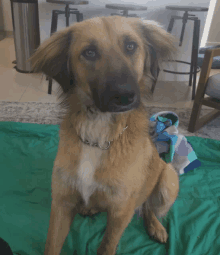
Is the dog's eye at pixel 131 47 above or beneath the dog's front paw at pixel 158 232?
above

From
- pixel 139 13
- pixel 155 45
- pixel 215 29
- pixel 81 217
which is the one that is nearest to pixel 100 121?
pixel 155 45

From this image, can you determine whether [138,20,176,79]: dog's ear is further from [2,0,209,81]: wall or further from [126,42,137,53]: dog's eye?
[2,0,209,81]: wall

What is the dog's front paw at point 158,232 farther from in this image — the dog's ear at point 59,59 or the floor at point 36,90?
the floor at point 36,90

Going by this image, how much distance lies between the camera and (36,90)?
3.32m

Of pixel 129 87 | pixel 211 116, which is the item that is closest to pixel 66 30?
pixel 129 87

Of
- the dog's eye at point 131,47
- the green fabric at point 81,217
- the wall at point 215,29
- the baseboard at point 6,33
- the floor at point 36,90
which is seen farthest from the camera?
the baseboard at point 6,33

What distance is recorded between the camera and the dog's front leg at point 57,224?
1089 millimetres

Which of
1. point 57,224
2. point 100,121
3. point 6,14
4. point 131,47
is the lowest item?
point 6,14

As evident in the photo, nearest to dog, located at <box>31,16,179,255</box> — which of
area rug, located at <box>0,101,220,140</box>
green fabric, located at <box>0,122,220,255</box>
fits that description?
green fabric, located at <box>0,122,220,255</box>

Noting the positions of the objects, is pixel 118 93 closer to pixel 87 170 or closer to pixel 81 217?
pixel 87 170

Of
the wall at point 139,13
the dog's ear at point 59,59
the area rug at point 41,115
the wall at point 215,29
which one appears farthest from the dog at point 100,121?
the wall at point 215,29

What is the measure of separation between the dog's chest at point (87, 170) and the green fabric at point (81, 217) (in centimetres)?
49

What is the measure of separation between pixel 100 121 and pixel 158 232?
79 centimetres

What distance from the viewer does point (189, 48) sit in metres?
4.02
